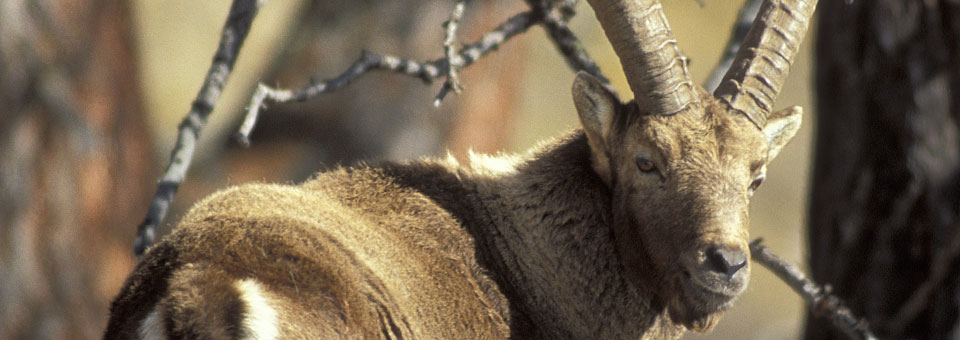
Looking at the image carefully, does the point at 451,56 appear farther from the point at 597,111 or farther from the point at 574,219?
the point at 574,219

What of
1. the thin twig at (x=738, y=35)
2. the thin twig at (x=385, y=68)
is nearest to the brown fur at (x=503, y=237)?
the thin twig at (x=385, y=68)

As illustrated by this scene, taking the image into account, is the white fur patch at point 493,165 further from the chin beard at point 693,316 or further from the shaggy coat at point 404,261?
the chin beard at point 693,316

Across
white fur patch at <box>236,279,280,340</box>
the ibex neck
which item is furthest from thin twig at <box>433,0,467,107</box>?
white fur patch at <box>236,279,280,340</box>

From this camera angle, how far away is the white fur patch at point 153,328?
309cm

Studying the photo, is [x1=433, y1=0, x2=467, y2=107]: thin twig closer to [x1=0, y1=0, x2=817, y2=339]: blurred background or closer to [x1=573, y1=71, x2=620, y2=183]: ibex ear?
[x1=573, y1=71, x2=620, y2=183]: ibex ear

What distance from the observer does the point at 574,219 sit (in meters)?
4.50

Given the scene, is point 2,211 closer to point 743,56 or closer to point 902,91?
point 743,56

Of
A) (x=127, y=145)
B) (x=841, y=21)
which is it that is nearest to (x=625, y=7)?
(x=841, y=21)

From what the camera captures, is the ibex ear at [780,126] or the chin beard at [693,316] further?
the ibex ear at [780,126]

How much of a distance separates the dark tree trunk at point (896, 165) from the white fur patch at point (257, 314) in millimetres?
4924

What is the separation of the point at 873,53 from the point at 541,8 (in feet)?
8.87

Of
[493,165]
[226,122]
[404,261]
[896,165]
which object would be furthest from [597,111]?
[226,122]

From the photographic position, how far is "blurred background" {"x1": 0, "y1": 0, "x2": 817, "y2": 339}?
729 cm

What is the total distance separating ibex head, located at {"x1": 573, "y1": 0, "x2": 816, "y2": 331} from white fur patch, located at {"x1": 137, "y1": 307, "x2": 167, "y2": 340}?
207 cm
